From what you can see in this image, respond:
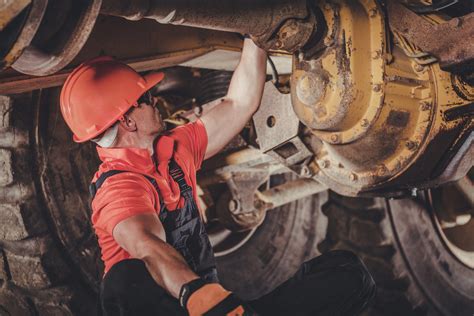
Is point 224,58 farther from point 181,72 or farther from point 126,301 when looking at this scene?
point 126,301

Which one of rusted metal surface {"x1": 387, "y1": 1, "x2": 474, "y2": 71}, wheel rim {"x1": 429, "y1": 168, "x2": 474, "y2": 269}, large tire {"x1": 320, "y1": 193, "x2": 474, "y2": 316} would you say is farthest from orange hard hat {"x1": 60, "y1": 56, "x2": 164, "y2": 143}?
wheel rim {"x1": 429, "y1": 168, "x2": 474, "y2": 269}

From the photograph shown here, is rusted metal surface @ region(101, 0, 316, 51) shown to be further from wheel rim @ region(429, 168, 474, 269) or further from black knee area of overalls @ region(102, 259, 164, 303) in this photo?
wheel rim @ region(429, 168, 474, 269)

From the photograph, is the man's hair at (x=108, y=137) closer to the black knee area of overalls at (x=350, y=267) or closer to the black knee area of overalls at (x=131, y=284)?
the black knee area of overalls at (x=131, y=284)

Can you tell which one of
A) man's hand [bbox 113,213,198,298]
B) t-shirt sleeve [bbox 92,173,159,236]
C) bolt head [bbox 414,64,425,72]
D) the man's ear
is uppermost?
bolt head [bbox 414,64,425,72]

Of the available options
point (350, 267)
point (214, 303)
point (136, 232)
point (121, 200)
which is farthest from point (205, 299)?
point (350, 267)

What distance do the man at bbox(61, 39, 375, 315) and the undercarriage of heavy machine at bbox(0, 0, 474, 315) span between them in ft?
0.29

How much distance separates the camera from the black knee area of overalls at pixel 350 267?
5.33ft

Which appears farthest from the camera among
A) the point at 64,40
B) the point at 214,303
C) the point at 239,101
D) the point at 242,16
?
the point at 239,101

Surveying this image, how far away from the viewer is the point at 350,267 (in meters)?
1.63

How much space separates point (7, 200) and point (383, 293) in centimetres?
187

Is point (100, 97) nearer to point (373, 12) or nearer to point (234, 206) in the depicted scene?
point (373, 12)

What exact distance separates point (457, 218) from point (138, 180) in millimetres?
2028

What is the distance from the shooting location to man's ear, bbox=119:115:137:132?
66.8 inches

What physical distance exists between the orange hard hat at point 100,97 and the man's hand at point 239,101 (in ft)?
1.30
